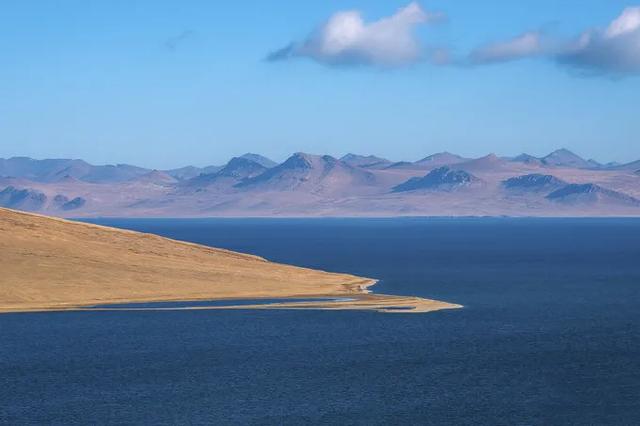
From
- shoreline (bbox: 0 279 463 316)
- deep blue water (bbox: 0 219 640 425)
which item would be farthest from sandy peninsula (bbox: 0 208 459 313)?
deep blue water (bbox: 0 219 640 425)

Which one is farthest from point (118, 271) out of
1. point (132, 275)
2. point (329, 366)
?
point (329, 366)

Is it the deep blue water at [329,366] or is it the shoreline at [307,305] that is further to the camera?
the shoreline at [307,305]

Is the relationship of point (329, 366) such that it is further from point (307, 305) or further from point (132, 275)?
point (132, 275)

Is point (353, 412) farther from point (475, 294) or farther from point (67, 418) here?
point (475, 294)

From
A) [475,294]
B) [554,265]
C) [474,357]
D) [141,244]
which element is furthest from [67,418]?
[554,265]

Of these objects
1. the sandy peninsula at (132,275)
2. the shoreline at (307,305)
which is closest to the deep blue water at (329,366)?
the shoreline at (307,305)

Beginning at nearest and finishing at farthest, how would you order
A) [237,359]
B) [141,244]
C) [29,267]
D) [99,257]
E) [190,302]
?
[237,359] → [190,302] → [29,267] → [99,257] → [141,244]

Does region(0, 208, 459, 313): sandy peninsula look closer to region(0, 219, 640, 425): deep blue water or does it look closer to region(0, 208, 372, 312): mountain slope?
region(0, 208, 372, 312): mountain slope

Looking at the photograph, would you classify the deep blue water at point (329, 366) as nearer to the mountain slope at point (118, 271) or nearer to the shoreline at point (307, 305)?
the shoreline at point (307, 305)
